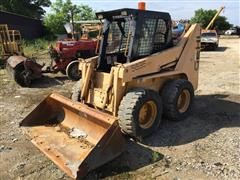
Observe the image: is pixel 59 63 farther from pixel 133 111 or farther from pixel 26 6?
pixel 26 6

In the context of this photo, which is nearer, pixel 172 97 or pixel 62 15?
pixel 172 97


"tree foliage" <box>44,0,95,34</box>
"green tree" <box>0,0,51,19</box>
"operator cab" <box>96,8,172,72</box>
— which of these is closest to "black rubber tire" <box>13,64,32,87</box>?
"operator cab" <box>96,8,172,72</box>

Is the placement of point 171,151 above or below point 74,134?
below

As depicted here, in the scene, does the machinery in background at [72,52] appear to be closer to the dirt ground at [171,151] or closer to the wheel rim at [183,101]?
the dirt ground at [171,151]

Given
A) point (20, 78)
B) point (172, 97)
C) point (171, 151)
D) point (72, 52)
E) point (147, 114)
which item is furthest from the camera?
point (72, 52)

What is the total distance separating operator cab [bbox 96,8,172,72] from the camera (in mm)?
6391

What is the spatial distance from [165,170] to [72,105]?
2.14 m

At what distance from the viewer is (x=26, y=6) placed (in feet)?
144

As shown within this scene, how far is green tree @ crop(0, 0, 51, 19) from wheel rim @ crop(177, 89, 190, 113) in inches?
1435

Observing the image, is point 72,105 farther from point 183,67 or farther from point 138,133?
point 183,67

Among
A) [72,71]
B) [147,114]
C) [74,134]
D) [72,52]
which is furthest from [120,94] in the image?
[72,52]

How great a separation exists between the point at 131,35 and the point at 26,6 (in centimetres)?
4059

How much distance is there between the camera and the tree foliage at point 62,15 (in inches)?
1339

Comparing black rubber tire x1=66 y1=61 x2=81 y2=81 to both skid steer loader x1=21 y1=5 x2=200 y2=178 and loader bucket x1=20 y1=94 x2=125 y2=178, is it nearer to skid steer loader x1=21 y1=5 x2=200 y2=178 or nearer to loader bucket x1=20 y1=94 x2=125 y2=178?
Answer: skid steer loader x1=21 y1=5 x2=200 y2=178
